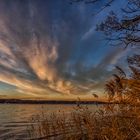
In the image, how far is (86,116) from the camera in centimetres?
1110

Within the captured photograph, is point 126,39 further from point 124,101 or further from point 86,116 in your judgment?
point 86,116

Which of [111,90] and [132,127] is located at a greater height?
[111,90]

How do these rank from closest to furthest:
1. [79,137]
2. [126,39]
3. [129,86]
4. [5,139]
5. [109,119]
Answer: [126,39] → [129,86] → [109,119] → [79,137] → [5,139]

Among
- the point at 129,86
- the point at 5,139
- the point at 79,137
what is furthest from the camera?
the point at 5,139

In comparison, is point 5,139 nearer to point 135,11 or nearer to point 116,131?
point 116,131

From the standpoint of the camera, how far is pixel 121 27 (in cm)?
801

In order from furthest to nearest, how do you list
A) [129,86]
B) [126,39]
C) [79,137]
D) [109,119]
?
[79,137], [109,119], [129,86], [126,39]

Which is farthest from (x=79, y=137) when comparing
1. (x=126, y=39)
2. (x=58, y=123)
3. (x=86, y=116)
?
(x=126, y=39)

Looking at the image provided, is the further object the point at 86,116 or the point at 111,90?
the point at 86,116

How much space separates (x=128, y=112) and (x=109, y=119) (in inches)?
68.3

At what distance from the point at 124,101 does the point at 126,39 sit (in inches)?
83.1

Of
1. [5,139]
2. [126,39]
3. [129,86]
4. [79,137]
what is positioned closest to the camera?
[126,39]

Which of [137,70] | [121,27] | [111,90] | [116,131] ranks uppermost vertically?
[121,27]

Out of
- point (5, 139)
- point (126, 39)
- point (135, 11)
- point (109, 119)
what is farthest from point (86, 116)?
point (5, 139)
